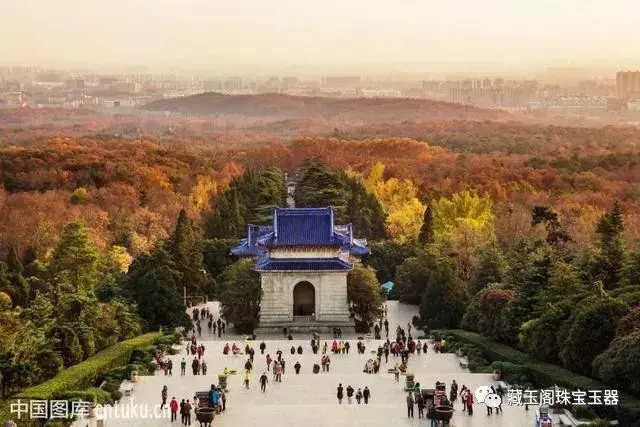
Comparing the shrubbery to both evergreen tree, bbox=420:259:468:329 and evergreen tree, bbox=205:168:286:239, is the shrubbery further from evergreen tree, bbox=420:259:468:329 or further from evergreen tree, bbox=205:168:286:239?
evergreen tree, bbox=205:168:286:239

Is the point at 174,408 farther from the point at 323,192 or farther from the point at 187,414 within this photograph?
the point at 323,192

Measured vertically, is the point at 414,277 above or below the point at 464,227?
below

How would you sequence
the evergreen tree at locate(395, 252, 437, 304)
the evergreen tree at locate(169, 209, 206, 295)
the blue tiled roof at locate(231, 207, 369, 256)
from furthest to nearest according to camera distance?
the evergreen tree at locate(395, 252, 437, 304) → the evergreen tree at locate(169, 209, 206, 295) → the blue tiled roof at locate(231, 207, 369, 256)

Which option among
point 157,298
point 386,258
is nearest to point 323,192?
point 386,258

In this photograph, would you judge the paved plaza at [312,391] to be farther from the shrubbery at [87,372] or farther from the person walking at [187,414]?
the shrubbery at [87,372]

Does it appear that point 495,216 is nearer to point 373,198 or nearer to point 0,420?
point 373,198

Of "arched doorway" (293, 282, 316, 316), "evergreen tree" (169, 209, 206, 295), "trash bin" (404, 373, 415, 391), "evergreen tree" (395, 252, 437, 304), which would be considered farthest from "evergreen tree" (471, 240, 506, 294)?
"trash bin" (404, 373, 415, 391)
